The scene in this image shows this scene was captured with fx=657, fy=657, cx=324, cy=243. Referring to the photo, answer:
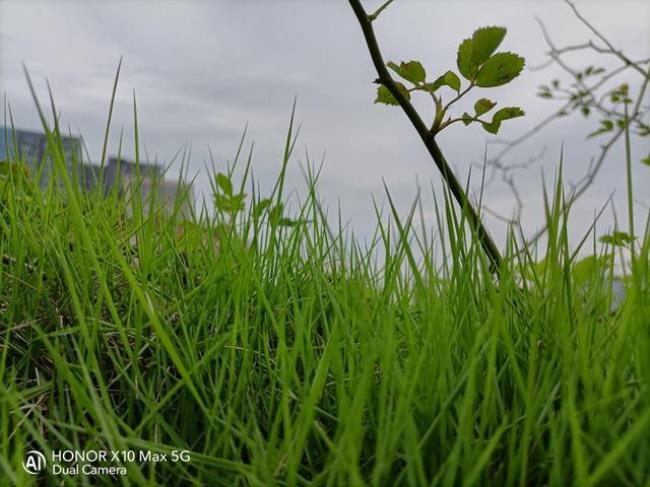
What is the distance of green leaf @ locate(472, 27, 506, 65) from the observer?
2.99ft

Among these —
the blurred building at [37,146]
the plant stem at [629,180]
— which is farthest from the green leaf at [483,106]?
the blurred building at [37,146]

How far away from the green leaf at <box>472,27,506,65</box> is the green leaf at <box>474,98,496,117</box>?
0.07 meters

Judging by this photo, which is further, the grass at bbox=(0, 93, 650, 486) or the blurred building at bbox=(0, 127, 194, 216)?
the blurred building at bbox=(0, 127, 194, 216)

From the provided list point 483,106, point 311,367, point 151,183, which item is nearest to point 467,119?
point 483,106

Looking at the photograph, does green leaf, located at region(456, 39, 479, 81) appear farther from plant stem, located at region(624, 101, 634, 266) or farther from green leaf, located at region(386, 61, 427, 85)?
plant stem, located at region(624, 101, 634, 266)

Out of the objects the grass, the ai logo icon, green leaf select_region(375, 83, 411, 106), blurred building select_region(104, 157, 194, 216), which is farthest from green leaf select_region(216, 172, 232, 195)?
the ai logo icon

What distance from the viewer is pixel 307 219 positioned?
121 centimetres

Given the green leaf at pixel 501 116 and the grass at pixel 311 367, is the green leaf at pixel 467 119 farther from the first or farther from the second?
the grass at pixel 311 367

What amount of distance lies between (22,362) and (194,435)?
27 centimetres

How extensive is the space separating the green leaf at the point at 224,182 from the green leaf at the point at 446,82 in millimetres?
686

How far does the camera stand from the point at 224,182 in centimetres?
161

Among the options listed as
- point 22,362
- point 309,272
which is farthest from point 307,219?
point 22,362

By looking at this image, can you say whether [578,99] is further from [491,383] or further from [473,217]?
[491,383]

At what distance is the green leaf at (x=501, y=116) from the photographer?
98cm
